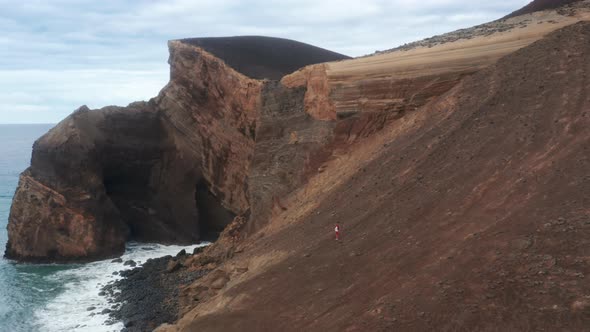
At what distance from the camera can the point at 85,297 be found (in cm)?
2155

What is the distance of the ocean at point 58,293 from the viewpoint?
18.8 metres

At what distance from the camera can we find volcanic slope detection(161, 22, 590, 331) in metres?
7.11

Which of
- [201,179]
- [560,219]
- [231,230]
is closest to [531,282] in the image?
[560,219]

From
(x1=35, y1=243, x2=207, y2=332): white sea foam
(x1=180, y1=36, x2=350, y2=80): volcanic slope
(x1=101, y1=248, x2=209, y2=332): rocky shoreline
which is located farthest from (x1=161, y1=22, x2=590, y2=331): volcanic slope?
(x1=180, y1=36, x2=350, y2=80): volcanic slope

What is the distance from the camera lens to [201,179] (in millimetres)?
29203

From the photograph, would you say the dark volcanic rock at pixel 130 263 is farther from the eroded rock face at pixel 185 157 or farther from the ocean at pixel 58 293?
the eroded rock face at pixel 185 157

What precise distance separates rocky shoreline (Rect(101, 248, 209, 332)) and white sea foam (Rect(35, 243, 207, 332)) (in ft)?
1.31

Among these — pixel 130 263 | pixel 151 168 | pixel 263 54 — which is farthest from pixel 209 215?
pixel 263 54

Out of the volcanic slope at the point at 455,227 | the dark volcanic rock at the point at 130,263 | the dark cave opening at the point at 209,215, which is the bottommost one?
the dark volcanic rock at the point at 130,263

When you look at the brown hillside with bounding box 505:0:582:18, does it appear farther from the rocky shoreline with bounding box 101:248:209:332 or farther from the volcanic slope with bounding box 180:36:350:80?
the rocky shoreline with bounding box 101:248:209:332

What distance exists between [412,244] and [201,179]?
69.0 ft

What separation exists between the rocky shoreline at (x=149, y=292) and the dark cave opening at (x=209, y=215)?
5255 millimetres

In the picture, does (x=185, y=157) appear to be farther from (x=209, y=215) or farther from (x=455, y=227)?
(x=455, y=227)

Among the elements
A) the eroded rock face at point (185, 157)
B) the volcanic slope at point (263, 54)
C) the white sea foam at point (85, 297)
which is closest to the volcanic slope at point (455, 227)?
the eroded rock face at point (185, 157)
